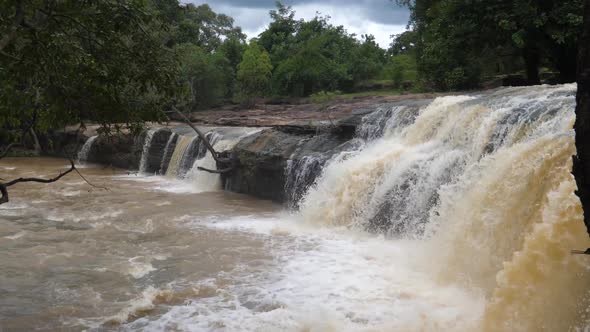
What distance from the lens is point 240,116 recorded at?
22109 millimetres

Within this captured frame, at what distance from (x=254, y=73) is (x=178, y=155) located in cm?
1121

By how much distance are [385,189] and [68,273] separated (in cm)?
564

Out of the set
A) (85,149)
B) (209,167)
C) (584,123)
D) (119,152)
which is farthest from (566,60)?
(85,149)

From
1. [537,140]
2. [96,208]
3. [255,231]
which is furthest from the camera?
[96,208]

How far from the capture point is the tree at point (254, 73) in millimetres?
28266

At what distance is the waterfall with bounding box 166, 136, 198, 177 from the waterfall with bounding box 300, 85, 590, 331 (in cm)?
754

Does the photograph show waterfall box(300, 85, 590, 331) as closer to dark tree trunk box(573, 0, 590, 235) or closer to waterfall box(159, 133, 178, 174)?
dark tree trunk box(573, 0, 590, 235)

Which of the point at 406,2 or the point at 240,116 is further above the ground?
the point at 406,2

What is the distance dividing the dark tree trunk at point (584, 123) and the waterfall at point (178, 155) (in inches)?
646

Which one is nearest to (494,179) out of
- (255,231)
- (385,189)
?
(385,189)

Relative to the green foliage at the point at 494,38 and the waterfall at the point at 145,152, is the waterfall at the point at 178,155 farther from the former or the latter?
the green foliage at the point at 494,38

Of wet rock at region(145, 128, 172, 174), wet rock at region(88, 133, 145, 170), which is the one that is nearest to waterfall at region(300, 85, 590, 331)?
wet rock at region(145, 128, 172, 174)

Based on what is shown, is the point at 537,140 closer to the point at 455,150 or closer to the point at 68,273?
the point at 455,150

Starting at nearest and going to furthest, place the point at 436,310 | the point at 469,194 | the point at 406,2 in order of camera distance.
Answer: the point at 436,310
the point at 469,194
the point at 406,2
